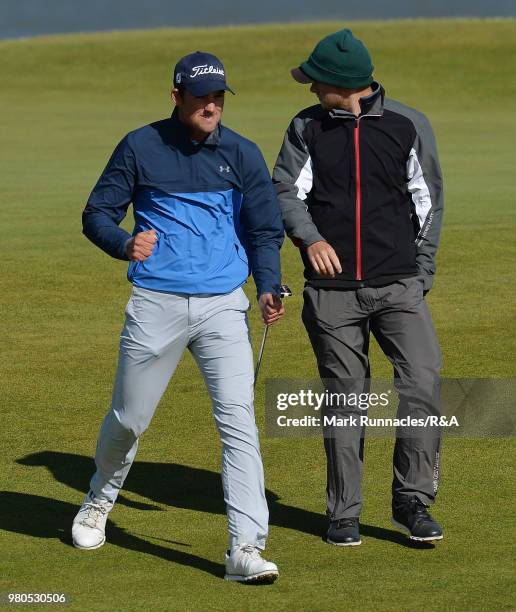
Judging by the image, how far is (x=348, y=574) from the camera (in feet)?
20.9

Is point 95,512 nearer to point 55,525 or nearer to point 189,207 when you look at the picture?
point 55,525

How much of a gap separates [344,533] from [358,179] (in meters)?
1.62

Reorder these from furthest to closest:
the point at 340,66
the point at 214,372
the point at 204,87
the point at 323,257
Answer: the point at 340,66
the point at 323,257
the point at 214,372
the point at 204,87

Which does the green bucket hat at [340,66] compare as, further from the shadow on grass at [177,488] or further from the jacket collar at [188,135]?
the shadow on grass at [177,488]

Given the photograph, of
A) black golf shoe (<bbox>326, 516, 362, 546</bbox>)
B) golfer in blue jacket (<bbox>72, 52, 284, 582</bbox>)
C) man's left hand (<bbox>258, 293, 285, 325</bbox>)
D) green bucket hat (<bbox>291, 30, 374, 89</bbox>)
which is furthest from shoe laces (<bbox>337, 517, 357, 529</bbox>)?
green bucket hat (<bbox>291, 30, 374, 89</bbox>)

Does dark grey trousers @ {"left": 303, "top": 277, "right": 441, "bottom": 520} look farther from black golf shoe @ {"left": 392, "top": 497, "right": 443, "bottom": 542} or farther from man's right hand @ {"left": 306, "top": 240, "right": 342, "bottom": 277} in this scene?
man's right hand @ {"left": 306, "top": 240, "right": 342, "bottom": 277}

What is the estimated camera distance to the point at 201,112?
6355mm

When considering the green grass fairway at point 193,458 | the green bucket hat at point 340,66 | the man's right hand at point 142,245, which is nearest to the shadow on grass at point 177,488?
the green grass fairway at point 193,458

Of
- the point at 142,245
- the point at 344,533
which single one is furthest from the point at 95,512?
the point at 142,245

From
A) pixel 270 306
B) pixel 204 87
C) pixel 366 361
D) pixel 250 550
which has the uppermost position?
pixel 204 87

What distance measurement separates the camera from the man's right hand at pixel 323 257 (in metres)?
6.75

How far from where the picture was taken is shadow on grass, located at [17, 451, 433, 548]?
7.20m

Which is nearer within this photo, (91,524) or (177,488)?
(91,524)

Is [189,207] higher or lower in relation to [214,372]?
higher
